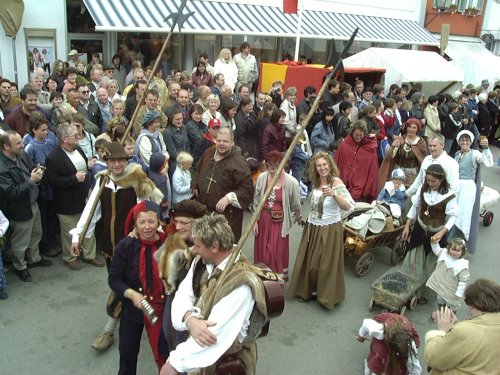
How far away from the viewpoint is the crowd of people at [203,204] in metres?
2.99

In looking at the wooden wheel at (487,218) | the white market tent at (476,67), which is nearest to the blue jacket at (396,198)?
the wooden wheel at (487,218)

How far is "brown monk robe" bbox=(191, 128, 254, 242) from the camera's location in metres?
5.12

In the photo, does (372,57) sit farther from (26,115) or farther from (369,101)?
(26,115)

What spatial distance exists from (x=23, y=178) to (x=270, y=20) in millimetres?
10917

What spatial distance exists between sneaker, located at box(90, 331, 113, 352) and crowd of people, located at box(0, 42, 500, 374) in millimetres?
18

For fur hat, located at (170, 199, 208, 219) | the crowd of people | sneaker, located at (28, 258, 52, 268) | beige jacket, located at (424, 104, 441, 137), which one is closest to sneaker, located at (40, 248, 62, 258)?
the crowd of people

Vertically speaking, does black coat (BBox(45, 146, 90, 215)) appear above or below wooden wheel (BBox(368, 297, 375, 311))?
above

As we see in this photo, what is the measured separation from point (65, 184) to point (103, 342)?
2059 mm

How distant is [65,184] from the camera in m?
5.77

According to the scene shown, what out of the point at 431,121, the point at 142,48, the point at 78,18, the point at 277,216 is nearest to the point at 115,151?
the point at 277,216

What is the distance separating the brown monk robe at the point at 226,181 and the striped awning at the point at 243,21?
14.4 ft

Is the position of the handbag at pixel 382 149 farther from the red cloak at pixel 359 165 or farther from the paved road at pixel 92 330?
the paved road at pixel 92 330

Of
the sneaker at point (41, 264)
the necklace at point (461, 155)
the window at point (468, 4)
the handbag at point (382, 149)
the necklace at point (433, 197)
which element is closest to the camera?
the necklace at point (433, 197)

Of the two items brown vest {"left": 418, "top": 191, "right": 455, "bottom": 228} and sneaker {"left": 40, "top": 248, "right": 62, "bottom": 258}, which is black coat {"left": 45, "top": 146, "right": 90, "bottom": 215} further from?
brown vest {"left": 418, "top": 191, "right": 455, "bottom": 228}
